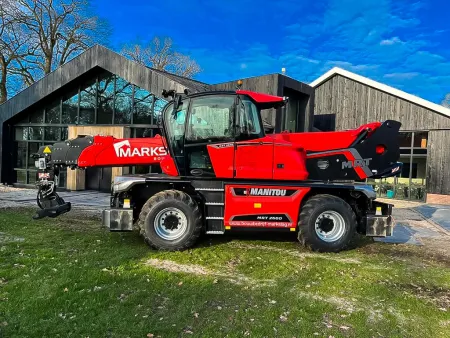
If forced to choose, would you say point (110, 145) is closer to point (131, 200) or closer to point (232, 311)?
point (131, 200)

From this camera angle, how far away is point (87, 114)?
15.4 m

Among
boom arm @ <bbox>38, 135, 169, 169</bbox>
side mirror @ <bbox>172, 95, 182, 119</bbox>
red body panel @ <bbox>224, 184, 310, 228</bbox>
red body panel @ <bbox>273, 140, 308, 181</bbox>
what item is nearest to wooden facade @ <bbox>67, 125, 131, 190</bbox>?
boom arm @ <bbox>38, 135, 169, 169</bbox>

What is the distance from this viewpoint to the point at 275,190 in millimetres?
6625

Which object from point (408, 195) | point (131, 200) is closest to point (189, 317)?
point (131, 200)

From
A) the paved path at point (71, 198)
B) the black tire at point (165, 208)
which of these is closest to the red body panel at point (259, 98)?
the black tire at point (165, 208)

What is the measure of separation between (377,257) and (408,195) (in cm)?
1069

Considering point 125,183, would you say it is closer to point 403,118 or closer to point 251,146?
point 251,146

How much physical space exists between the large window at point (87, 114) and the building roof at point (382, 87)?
29.6 feet

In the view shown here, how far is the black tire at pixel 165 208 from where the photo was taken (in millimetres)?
6387

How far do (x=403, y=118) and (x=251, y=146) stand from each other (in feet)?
40.0

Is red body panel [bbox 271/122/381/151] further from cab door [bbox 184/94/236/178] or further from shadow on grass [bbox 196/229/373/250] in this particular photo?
shadow on grass [bbox 196/229/373/250]

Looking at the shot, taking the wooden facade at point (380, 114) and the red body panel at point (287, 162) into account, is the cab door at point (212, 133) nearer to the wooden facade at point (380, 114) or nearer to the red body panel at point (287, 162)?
the red body panel at point (287, 162)

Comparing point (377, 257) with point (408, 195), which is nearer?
point (377, 257)

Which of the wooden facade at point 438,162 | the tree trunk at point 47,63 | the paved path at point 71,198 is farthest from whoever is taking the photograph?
the tree trunk at point 47,63
